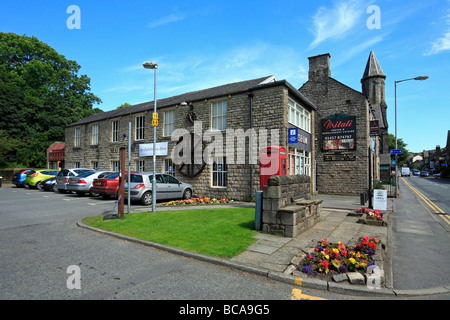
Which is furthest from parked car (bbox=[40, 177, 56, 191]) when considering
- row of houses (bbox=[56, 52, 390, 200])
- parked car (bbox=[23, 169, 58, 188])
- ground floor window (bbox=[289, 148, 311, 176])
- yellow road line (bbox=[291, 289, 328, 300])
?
yellow road line (bbox=[291, 289, 328, 300])

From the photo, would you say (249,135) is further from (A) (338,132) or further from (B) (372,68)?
(B) (372,68)

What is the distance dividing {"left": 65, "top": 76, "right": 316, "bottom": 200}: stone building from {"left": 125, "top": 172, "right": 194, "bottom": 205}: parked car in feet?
8.06

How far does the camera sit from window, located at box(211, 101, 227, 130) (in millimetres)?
15861

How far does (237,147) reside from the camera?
48.9 feet

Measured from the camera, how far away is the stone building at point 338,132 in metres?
18.9

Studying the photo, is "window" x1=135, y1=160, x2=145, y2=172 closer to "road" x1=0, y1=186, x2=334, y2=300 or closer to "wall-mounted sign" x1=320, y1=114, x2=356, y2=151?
"road" x1=0, y1=186, x2=334, y2=300

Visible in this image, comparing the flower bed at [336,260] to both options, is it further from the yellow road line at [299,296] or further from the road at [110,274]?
the road at [110,274]

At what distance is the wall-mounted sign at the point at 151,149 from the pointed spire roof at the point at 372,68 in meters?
39.0

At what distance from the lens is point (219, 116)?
52.7ft

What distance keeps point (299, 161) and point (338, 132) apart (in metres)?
5.70

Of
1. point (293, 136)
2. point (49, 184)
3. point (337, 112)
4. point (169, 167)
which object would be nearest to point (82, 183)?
point (169, 167)

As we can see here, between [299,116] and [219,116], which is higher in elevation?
[299,116]

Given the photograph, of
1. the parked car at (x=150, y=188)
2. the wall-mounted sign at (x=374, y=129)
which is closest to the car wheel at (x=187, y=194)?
the parked car at (x=150, y=188)
